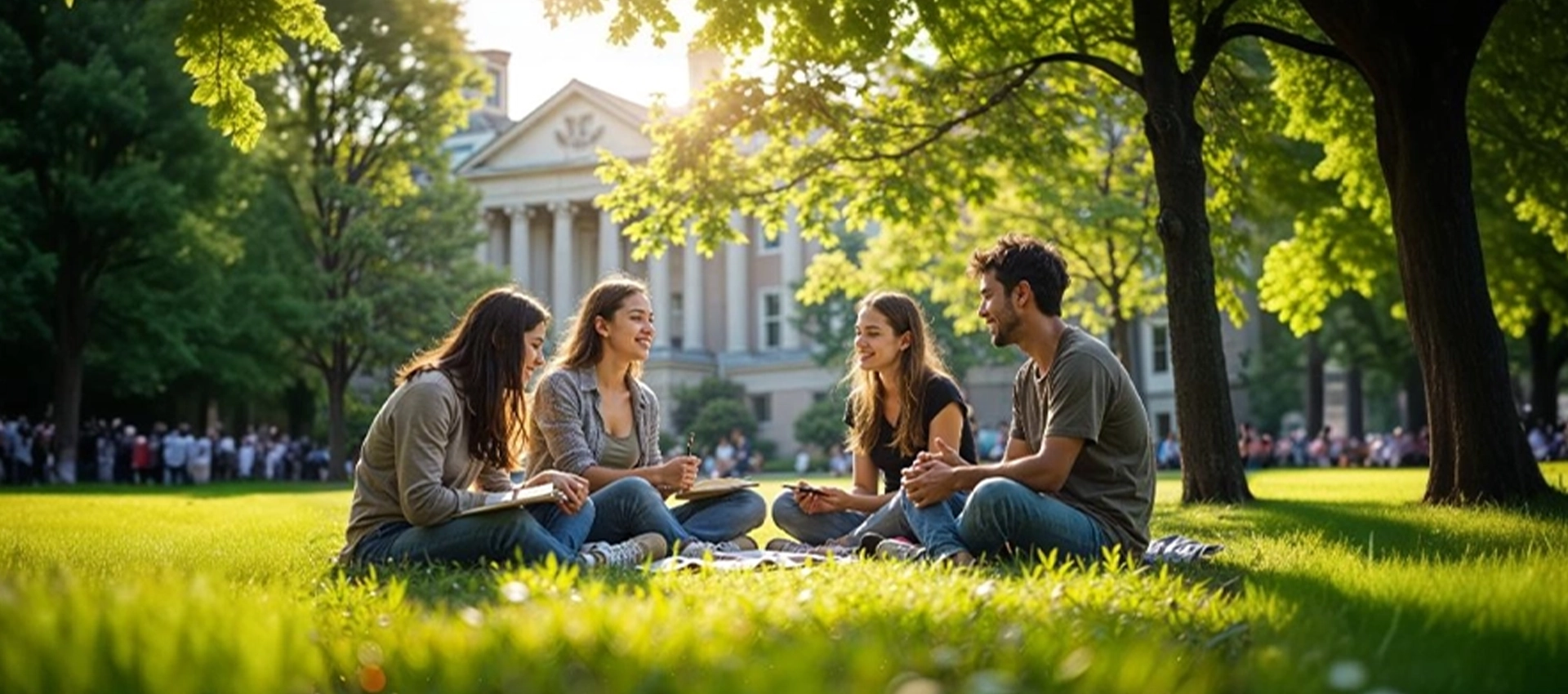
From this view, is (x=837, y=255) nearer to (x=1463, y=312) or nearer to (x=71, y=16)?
(x=1463, y=312)

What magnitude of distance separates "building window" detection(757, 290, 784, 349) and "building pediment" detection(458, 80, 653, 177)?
9.19 m

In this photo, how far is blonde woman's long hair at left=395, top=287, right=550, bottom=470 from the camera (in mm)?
7391

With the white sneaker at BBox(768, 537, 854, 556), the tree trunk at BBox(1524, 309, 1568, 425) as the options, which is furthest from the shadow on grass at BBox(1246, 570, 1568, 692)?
the tree trunk at BBox(1524, 309, 1568, 425)

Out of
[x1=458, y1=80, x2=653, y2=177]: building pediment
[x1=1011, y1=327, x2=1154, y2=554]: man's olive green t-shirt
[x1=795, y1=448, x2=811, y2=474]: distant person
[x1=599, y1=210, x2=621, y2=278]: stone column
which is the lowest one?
[x1=795, y1=448, x2=811, y2=474]: distant person

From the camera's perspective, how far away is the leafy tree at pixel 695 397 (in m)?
62.0

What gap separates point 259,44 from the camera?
10.4 meters

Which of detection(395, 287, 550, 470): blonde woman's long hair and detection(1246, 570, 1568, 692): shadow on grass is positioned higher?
detection(395, 287, 550, 470): blonde woman's long hair

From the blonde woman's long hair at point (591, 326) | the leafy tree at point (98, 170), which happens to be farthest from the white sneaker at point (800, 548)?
the leafy tree at point (98, 170)

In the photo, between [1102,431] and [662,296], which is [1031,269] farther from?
[662,296]

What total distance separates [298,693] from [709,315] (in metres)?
71.1

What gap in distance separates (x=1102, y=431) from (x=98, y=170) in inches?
1257

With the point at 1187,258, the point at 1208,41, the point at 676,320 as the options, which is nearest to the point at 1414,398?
the point at 1208,41

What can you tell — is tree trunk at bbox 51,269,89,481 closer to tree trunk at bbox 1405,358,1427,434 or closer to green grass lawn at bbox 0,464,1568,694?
green grass lawn at bbox 0,464,1568,694

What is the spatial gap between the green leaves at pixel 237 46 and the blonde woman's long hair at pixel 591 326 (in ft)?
9.54
